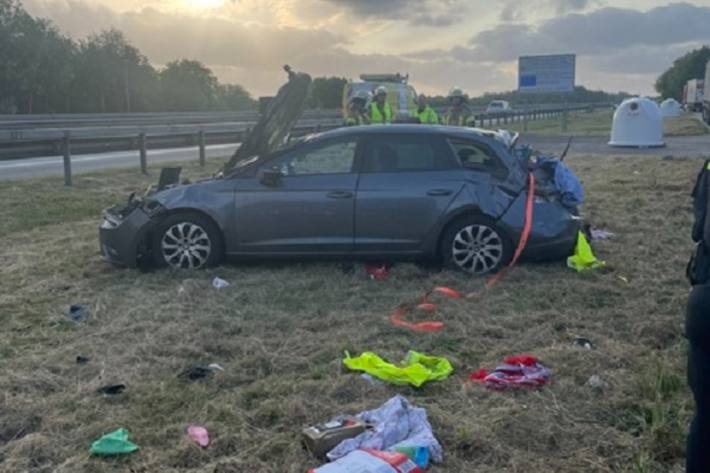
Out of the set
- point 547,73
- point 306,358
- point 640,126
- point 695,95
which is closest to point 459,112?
point 306,358

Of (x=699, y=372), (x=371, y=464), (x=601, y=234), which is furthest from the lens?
(x=601, y=234)

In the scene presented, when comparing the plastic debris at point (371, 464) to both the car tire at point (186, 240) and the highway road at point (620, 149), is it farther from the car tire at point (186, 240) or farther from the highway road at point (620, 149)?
the highway road at point (620, 149)

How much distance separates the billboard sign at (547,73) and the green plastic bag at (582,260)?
36.2 metres

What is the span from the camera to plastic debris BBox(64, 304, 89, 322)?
19.6 feet

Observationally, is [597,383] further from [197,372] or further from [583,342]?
[197,372]

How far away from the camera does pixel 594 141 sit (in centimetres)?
2911

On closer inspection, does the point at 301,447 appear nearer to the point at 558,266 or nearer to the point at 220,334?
the point at 220,334

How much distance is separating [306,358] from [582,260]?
368cm

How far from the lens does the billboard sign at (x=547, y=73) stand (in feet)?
137

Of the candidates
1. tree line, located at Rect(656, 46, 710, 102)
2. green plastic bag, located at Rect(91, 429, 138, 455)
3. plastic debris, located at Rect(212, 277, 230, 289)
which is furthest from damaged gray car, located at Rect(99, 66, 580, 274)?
tree line, located at Rect(656, 46, 710, 102)

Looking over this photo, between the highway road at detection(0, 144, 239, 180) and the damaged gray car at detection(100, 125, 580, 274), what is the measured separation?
828cm

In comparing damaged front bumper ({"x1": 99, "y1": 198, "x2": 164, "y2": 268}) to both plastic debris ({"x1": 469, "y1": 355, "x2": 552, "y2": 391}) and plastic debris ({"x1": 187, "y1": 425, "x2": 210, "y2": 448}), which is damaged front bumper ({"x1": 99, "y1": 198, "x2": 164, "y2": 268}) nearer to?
plastic debris ({"x1": 187, "y1": 425, "x2": 210, "y2": 448})

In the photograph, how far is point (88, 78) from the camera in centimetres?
5469

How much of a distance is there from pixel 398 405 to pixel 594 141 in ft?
88.9
